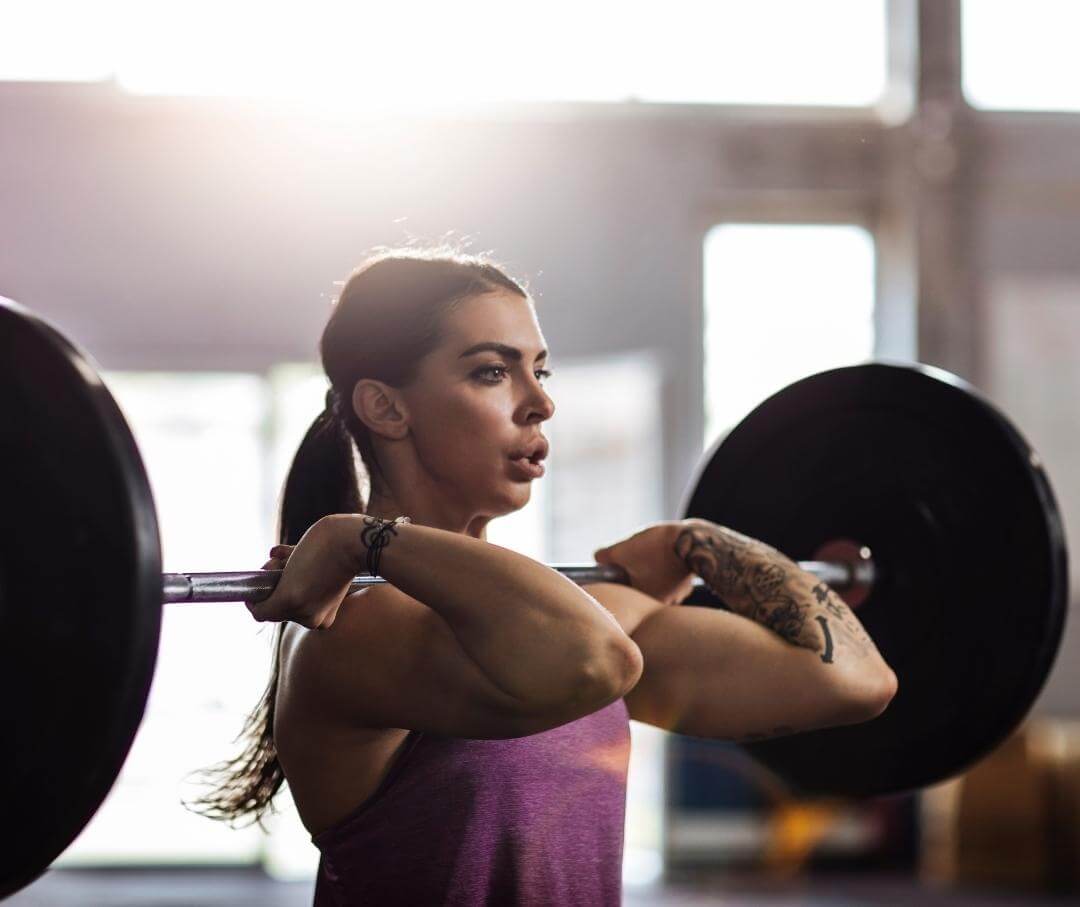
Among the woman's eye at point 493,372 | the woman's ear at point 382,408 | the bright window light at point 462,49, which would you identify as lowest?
the woman's ear at point 382,408

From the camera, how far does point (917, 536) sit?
5.53ft

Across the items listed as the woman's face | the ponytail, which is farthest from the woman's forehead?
the ponytail

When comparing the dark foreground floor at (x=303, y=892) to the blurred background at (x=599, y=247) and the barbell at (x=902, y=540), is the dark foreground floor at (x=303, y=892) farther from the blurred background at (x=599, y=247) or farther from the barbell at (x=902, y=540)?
the barbell at (x=902, y=540)

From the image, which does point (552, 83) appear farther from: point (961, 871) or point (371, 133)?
point (961, 871)

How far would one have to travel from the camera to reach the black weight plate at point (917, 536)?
62.7 inches

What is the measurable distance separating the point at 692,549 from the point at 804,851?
448 cm

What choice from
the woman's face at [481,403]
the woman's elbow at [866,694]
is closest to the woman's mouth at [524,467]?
the woman's face at [481,403]

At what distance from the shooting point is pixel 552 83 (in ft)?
19.6

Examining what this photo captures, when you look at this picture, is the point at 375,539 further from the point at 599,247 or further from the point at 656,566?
the point at 599,247

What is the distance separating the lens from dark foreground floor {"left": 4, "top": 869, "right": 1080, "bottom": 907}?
16.6 ft

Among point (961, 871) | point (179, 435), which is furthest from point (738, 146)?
point (961, 871)

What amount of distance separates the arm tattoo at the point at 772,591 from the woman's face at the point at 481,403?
0.25 meters

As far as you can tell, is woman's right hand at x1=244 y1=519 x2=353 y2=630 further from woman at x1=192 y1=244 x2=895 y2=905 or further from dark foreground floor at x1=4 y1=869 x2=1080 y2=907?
dark foreground floor at x1=4 y1=869 x2=1080 y2=907

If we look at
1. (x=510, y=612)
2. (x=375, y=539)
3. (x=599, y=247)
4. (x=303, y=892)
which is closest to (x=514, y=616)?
(x=510, y=612)
